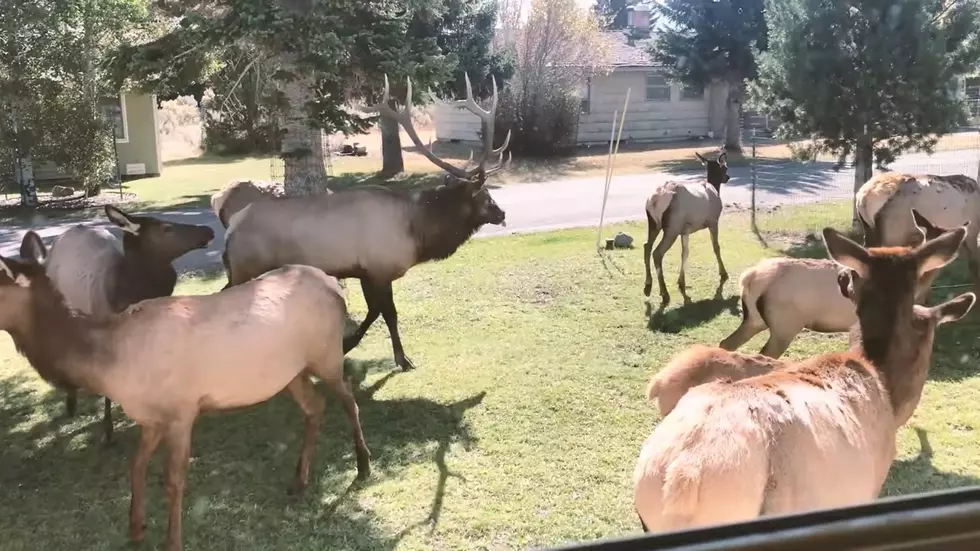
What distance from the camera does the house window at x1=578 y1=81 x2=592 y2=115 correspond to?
1657 cm

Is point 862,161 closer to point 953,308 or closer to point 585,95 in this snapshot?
point 953,308

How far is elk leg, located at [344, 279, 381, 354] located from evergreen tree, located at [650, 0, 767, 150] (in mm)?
11909

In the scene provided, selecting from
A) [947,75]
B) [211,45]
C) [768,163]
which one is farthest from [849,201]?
[211,45]

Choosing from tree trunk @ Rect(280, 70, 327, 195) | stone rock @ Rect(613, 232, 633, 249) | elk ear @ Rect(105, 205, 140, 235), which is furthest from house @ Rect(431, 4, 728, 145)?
elk ear @ Rect(105, 205, 140, 235)

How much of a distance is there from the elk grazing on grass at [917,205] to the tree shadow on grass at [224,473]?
3.03m

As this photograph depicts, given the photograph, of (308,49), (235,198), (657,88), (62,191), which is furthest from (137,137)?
(657,88)

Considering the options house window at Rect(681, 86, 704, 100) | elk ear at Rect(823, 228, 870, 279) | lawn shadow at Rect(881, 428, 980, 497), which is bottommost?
lawn shadow at Rect(881, 428, 980, 497)

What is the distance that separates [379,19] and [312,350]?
9.84 feet

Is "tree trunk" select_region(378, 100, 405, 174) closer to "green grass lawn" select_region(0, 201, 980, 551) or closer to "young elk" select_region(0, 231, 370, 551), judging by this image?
"green grass lawn" select_region(0, 201, 980, 551)

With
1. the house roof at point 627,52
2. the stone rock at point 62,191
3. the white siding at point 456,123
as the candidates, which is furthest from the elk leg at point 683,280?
the house roof at point 627,52

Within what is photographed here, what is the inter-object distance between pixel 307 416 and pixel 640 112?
603 inches

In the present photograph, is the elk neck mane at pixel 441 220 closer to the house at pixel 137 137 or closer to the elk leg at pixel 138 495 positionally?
the elk leg at pixel 138 495

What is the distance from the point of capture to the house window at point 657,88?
1778 cm

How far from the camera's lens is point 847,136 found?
8227mm
